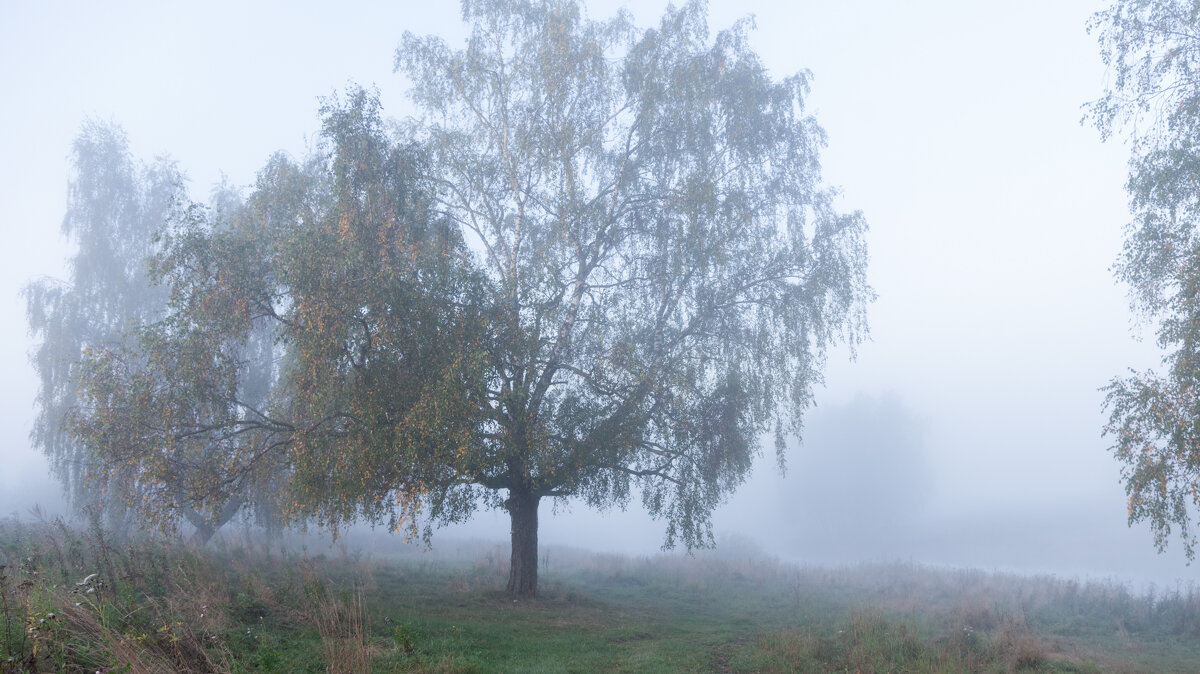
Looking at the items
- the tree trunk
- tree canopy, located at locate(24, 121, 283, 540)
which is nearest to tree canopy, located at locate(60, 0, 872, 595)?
the tree trunk

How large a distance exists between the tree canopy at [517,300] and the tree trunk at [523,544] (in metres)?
0.07

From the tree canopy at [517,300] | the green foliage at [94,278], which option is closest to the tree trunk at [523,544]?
the tree canopy at [517,300]

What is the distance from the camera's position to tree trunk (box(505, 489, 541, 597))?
19609 mm

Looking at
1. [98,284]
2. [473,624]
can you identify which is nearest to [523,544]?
[473,624]

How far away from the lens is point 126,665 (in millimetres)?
7164

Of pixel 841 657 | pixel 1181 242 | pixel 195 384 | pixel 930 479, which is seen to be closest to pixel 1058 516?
pixel 930 479

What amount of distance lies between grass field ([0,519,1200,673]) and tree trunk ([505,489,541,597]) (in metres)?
0.65

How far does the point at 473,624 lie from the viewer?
1416 centimetres

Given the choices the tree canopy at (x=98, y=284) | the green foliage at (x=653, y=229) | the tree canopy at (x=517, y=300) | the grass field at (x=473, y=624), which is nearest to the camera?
the grass field at (x=473, y=624)

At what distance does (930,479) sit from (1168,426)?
78853 millimetres

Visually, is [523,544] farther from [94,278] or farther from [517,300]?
[94,278]

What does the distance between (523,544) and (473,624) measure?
581 centimetres

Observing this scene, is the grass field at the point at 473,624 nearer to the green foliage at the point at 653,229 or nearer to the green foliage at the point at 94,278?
the green foliage at the point at 653,229

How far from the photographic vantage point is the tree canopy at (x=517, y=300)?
587 inches
